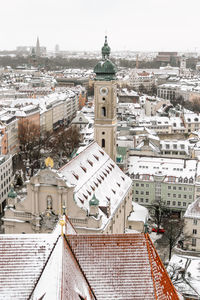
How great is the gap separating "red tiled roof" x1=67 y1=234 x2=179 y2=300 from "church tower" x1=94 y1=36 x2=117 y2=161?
150ft

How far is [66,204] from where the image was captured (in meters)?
53.1

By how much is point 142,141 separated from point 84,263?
7559cm

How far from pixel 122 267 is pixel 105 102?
1885 inches

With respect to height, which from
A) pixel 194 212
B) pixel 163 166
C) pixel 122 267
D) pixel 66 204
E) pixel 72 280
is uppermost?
pixel 72 280

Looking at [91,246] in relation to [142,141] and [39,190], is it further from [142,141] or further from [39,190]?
[142,141]

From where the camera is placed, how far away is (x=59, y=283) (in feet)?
91.8

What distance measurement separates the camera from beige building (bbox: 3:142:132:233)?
174ft

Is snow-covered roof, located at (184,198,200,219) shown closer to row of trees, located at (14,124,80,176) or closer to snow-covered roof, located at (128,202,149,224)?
snow-covered roof, located at (128,202,149,224)

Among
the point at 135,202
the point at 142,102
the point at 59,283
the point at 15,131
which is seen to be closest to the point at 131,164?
the point at 135,202

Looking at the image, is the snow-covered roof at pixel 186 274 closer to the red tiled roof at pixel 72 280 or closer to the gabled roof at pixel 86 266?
the gabled roof at pixel 86 266

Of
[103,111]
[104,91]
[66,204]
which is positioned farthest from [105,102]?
[66,204]

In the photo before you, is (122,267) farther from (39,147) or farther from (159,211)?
(39,147)

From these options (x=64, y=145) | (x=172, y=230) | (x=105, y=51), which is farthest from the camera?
(x=64, y=145)

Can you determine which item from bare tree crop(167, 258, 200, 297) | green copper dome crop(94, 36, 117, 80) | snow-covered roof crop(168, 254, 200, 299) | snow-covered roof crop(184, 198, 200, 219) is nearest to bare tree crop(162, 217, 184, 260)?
snow-covered roof crop(184, 198, 200, 219)
